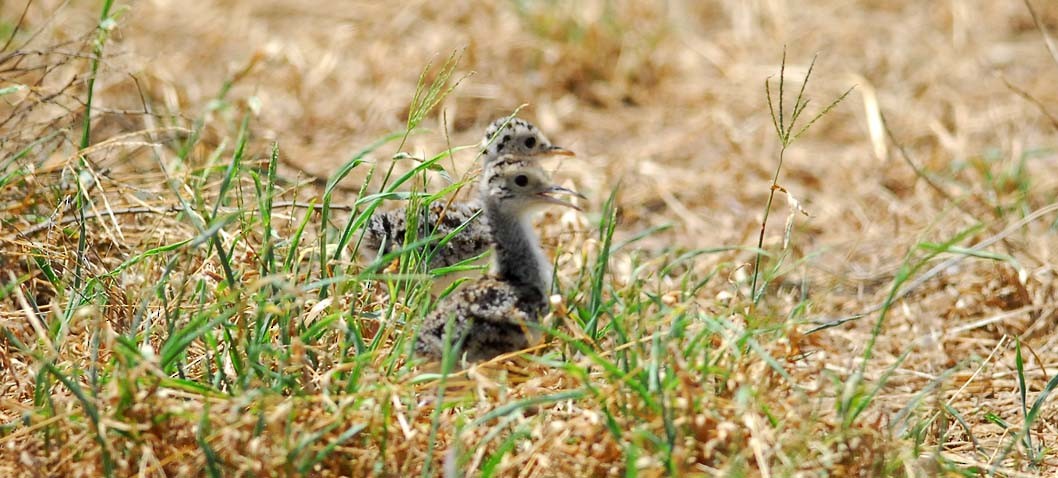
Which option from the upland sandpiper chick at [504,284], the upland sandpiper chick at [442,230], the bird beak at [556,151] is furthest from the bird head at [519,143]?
the upland sandpiper chick at [504,284]

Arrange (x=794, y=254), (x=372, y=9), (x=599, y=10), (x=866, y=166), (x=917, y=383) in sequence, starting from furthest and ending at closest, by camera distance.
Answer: (x=372, y=9) → (x=599, y=10) → (x=866, y=166) → (x=794, y=254) → (x=917, y=383)

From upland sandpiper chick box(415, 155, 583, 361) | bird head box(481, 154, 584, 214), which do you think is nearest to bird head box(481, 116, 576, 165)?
upland sandpiper chick box(415, 155, 583, 361)

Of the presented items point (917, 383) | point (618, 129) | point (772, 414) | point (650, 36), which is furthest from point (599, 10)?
point (772, 414)

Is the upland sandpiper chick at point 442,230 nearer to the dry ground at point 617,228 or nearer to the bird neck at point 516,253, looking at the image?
the bird neck at point 516,253

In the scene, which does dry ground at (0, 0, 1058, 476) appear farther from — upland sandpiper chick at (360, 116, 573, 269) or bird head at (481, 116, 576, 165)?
bird head at (481, 116, 576, 165)

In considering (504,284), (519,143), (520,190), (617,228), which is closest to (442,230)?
(520,190)

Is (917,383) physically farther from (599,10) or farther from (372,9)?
(372,9)

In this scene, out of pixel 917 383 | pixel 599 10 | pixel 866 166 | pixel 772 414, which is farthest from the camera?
pixel 599 10

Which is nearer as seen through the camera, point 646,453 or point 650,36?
point 646,453
